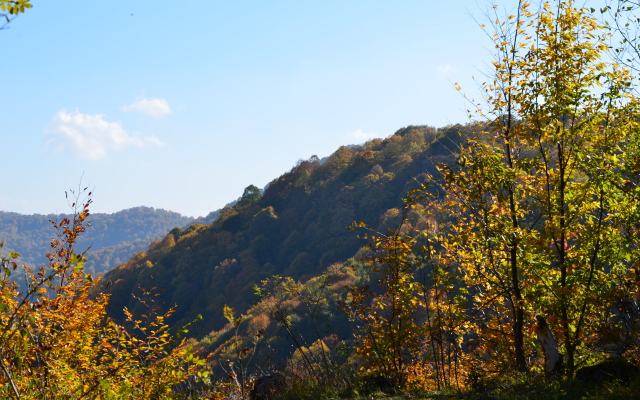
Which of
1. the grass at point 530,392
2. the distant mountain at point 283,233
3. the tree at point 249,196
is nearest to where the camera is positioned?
the grass at point 530,392

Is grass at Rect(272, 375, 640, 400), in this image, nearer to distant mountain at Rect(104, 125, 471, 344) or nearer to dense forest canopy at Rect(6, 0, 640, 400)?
A: dense forest canopy at Rect(6, 0, 640, 400)

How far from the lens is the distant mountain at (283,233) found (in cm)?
4691

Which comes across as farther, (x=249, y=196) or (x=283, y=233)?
(x=249, y=196)

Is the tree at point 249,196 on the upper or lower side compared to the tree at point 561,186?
upper

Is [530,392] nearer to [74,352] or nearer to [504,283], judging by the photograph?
[504,283]

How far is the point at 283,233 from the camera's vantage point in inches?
2235

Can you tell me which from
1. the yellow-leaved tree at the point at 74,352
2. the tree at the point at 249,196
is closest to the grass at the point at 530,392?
the yellow-leaved tree at the point at 74,352

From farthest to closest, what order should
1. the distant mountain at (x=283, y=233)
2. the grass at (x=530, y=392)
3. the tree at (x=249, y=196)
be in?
the tree at (x=249, y=196), the distant mountain at (x=283, y=233), the grass at (x=530, y=392)

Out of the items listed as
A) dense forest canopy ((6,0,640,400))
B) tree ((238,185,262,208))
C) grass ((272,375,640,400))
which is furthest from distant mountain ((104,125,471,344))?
grass ((272,375,640,400))

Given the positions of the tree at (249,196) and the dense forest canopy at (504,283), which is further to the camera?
the tree at (249,196)

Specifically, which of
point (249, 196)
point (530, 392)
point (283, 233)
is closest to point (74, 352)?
point (530, 392)

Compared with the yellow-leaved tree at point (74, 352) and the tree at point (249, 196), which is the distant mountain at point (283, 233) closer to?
the tree at point (249, 196)

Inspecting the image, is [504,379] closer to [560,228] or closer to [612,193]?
[560,228]

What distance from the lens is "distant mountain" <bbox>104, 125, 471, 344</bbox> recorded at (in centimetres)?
4691
